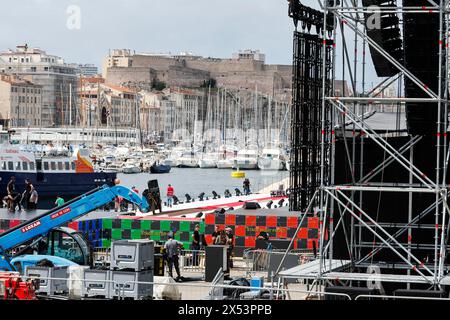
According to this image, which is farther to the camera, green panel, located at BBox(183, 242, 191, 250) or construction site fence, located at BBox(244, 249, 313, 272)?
green panel, located at BBox(183, 242, 191, 250)

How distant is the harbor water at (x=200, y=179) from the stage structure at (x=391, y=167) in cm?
6778

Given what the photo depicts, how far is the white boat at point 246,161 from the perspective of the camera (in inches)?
5103

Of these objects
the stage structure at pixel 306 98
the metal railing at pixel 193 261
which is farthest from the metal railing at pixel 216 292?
the stage structure at pixel 306 98

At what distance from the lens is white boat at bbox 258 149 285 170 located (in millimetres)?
125812

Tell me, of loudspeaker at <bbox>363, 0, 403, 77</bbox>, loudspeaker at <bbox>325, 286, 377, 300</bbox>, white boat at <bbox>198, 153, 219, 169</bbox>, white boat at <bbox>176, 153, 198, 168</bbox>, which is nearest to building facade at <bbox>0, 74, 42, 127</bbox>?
white boat at <bbox>176, 153, 198, 168</bbox>

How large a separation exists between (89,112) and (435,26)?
157 metres

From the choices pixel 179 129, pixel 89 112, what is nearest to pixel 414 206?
pixel 89 112

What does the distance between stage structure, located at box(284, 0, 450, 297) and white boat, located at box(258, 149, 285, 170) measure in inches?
4104

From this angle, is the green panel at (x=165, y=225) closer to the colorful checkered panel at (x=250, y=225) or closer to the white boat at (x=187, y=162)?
the colorful checkered panel at (x=250, y=225)

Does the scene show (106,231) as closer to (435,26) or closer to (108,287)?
(108,287)

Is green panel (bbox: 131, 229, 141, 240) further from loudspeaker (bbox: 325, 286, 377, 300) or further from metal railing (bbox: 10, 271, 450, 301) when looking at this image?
loudspeaker (bbox: 325, 286, 377, 300)

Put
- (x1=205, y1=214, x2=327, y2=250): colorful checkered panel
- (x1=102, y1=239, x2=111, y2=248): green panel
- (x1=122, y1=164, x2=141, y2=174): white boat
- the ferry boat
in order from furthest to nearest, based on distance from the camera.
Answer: (x1=122, y1=164, x2=141, y2=174): white boat < the ferry boat < (x1=205, y1=214, x2=327, y2=250): colorful checkered panel < (x1=102, y1=239, x2=111, y2=248): green panel

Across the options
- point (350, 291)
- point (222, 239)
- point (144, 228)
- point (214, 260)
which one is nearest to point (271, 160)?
point (144, 228)

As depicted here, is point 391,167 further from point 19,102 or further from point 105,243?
point 19,102
